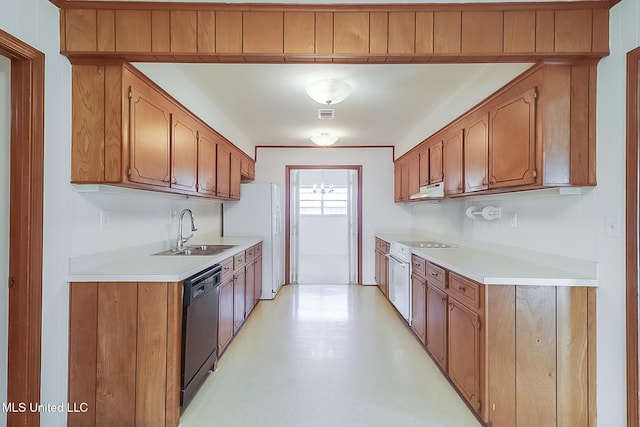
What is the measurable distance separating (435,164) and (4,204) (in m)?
3.35

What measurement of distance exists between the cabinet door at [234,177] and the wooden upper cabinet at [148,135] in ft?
5.32

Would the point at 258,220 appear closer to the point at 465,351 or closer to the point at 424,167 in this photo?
the point at 424,167

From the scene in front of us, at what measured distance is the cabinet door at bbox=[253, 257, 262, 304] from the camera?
4.11 meters

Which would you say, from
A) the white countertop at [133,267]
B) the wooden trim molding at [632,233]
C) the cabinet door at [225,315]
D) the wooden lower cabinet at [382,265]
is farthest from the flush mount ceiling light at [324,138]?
the wooden trim molding at [632,233]

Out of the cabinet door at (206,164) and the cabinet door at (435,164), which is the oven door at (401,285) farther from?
the cabinet door at (206,164)

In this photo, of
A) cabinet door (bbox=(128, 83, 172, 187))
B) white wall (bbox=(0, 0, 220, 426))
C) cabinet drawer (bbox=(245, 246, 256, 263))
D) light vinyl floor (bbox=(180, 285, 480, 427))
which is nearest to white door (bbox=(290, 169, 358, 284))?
cabinet drawer (bbox=(245, 246, 256, 263))

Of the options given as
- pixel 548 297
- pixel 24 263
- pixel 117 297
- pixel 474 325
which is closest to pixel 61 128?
pixel 24 263

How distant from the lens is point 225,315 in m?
2.79

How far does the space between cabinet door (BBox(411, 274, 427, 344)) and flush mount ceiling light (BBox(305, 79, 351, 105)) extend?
1765mm

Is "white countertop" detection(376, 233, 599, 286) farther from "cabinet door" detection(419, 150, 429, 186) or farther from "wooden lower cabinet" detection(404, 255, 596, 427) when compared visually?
"cabinet door" detection(419, 150, 429, 186)

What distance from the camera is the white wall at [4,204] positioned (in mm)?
1645

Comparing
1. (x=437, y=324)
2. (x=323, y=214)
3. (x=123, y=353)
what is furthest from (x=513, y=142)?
(x=323, y=214)

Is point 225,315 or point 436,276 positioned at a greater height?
point 436,276

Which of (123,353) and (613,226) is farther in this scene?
(123,353)
